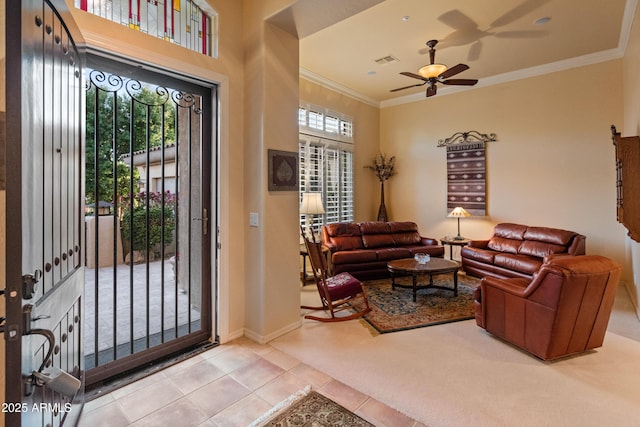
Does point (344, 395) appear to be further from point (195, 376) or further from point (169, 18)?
point (169, 18)

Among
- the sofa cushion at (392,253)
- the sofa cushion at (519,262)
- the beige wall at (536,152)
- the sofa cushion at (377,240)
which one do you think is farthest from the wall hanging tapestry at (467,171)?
the sofa cushion at (392,253)

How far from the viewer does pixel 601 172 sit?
4.90 m

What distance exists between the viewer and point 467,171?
20.4 ft

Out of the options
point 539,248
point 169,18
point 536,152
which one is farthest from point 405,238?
point 169,18

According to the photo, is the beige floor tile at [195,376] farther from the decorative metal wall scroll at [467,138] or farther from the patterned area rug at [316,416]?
the decorative metal wall scroll at [467,138]

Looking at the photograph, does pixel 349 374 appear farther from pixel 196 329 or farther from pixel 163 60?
pixel 163 60

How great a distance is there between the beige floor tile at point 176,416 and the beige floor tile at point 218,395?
45 millimetres

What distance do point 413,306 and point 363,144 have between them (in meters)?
4.20

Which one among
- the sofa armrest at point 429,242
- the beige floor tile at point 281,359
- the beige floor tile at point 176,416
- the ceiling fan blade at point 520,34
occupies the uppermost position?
the ceiling fan blade at point 520,34

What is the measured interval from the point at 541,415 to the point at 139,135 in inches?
140

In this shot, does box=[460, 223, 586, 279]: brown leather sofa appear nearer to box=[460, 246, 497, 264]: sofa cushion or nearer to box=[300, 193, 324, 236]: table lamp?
box=[460, 246, 497, 264]: sofa cushion

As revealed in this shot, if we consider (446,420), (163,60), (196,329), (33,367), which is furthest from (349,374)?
(163,60)

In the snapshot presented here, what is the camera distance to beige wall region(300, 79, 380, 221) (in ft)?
21.1

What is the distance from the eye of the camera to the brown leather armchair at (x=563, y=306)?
2.49 m
